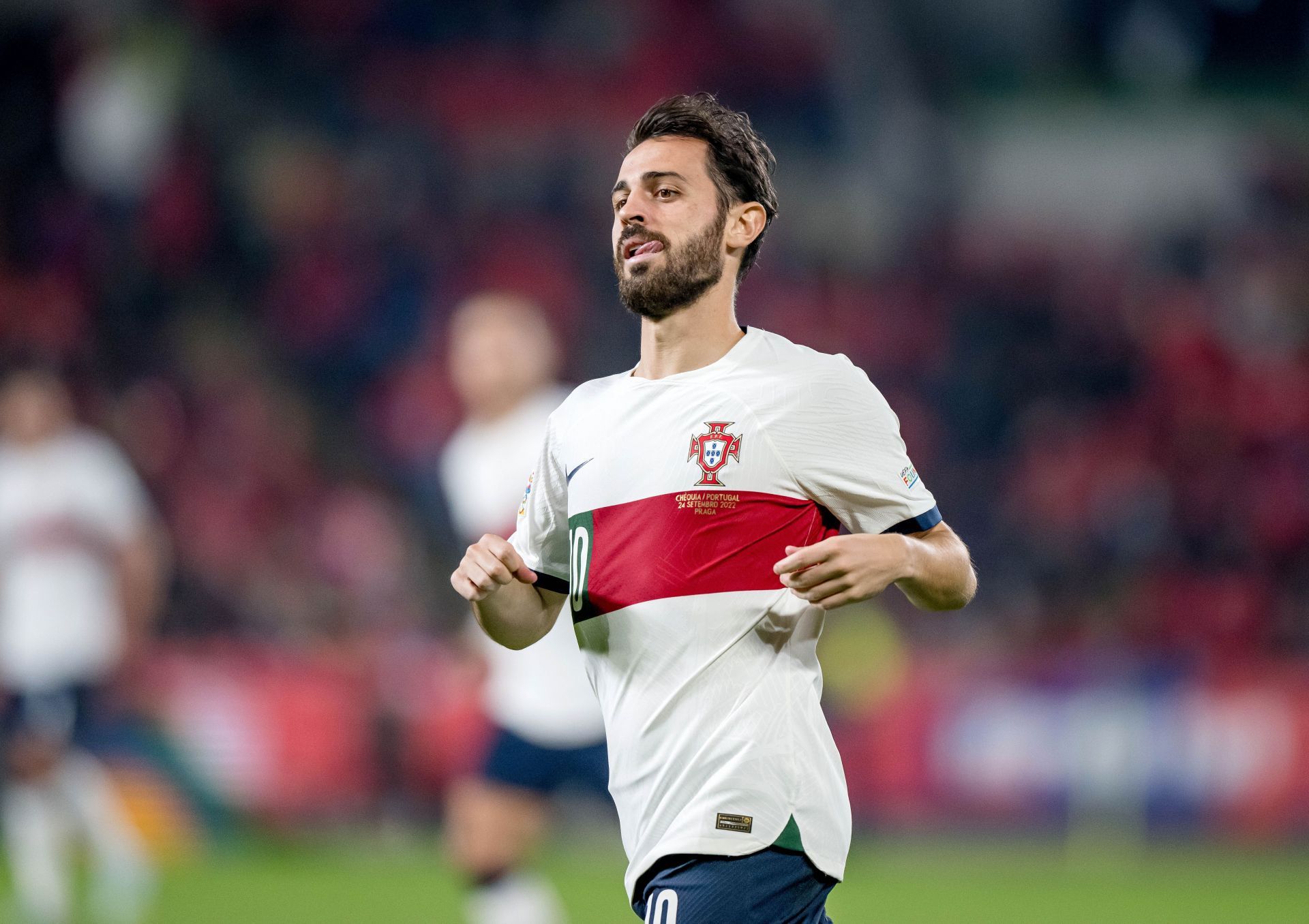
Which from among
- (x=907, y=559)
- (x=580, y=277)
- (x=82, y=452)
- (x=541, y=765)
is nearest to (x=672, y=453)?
(x=907, y=559)

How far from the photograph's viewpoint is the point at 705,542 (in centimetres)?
305

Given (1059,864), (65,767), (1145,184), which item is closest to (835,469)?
(65,767)

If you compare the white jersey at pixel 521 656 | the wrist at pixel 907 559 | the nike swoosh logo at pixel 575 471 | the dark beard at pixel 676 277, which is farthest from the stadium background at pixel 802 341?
the wrist at pixel 907 559

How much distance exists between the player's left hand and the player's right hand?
56 centimetres

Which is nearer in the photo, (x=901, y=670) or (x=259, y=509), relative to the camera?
(x=901, y=670)

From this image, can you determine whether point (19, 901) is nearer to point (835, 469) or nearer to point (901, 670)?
point (901, 670)

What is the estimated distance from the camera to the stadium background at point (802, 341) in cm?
1061

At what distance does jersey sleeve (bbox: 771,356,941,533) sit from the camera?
307 centimetres

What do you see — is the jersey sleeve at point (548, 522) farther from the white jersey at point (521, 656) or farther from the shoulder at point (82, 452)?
the shoulder at point (82, 452)

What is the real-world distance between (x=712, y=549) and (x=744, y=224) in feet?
2.41

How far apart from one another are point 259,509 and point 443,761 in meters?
3.38

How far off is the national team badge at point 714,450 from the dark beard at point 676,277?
0.94ft

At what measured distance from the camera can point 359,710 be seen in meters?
10.9

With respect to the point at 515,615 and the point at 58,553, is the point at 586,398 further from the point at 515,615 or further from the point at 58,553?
the point at 58,553
